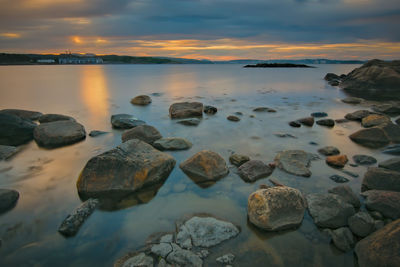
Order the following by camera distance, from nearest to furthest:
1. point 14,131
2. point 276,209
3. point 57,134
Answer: point 276,209 < point 57,134 < point 14,131

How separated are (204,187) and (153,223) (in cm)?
164

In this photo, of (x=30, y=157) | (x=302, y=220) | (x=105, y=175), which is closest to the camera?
(x=302, y=220)

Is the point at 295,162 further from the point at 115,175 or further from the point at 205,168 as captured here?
the point at 115,175

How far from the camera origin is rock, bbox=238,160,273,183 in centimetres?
604

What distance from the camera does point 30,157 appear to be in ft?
25.3

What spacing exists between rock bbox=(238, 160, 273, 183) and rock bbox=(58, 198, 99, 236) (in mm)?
3529

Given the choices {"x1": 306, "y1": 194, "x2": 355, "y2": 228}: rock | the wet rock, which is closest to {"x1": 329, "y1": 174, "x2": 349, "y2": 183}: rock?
{"x1": 306, "y1": 194, "x2": 355, "y2": 228}: rock

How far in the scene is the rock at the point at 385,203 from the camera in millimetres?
4411

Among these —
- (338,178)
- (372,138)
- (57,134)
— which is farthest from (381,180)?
(57,134)

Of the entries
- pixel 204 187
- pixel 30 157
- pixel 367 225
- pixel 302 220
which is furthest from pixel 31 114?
pixel 367 225

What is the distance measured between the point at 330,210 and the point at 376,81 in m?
31.1

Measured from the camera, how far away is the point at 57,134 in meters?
8.95

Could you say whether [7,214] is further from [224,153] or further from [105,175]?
[224,153]

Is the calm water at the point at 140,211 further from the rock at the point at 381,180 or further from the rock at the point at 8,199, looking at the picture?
the rock at the point at 381,180
